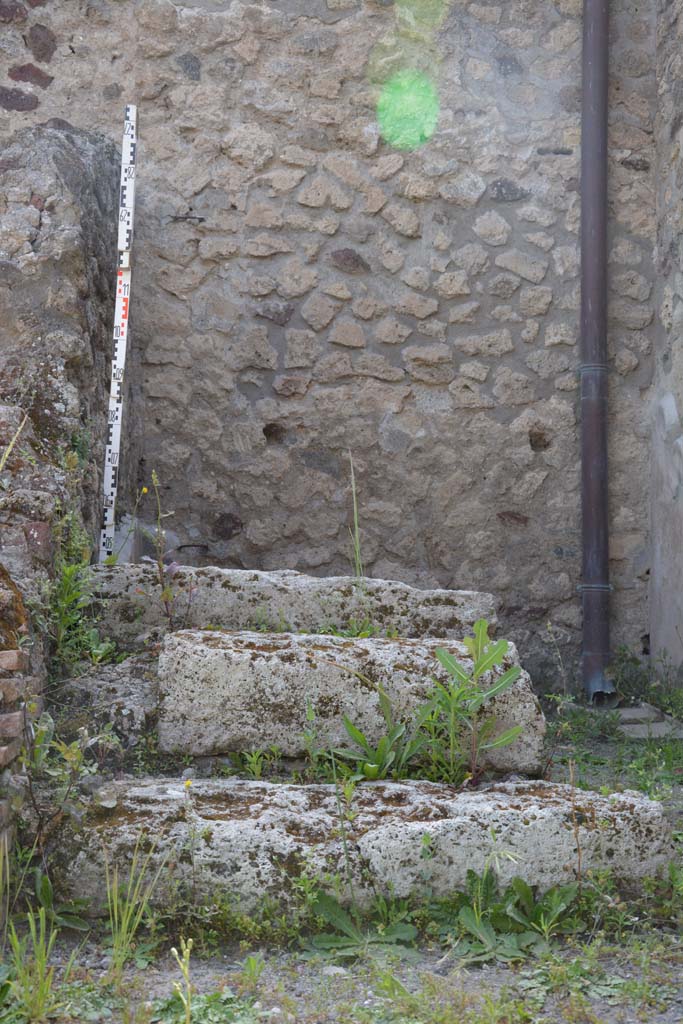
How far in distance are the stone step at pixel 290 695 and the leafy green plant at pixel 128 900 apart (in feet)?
1.40

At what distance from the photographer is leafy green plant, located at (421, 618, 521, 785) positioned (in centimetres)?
241

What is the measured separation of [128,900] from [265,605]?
46.1 inches

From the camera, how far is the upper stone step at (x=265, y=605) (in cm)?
293

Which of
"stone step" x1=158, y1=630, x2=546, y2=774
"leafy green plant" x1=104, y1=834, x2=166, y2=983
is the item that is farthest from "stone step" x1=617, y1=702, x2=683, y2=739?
"leafy green plant" x1=104, y1=834, x2=166, y2=983

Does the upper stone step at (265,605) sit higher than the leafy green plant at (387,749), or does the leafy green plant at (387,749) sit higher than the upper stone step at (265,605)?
the upper stone step at (265,605)

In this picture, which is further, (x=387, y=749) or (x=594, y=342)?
(x=594, y=342)

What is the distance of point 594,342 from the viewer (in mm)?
4793

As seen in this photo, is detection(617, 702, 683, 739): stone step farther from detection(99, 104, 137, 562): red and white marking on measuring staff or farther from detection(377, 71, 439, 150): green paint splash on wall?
detection(377, 71, 439, 150): green paint splash on wall

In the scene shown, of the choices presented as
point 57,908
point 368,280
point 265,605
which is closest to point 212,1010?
point 57,908

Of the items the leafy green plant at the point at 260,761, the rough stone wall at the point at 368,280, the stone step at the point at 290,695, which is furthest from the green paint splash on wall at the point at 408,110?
the leafy green plant at the point at 260,761

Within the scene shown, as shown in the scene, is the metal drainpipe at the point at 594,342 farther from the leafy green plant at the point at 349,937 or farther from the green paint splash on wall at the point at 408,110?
the leafy green plant at the point at 349,937

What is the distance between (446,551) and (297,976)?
10.0 feet

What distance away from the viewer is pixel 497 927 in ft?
6.67

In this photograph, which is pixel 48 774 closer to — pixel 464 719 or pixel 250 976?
pixel 250 976
